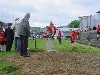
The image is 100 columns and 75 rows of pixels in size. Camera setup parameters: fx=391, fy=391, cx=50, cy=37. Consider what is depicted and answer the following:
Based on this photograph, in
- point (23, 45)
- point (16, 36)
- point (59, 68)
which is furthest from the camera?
point (16, 36)

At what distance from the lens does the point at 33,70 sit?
13039mm

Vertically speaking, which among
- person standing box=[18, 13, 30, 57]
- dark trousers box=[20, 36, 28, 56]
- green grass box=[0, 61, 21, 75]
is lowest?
green grass box=[0, 61, 21, 75]

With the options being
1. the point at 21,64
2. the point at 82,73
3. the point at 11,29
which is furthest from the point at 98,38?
the point at 82,73

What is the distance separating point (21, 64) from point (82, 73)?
11.4 ft

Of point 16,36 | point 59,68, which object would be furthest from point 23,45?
point 59,68

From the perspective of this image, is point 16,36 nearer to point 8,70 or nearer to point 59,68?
point 8,70

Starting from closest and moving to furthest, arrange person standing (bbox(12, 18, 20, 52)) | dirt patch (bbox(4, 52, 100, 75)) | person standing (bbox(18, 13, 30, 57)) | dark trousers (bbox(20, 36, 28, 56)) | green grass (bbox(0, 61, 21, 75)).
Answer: dirt patch (bbox(4, 52, 100, 75)), green grass (bbox(0, 61, 21, 75)), dark trousers (bbox(20, 36, 28, 56)), person standing (bbox(18, 13, 30, 57)), person standing (bbox(12, 18, 20, 52))

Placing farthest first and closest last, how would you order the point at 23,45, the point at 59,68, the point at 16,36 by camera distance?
the point at 16,36 → the point at 23,45 → the point at 59,68

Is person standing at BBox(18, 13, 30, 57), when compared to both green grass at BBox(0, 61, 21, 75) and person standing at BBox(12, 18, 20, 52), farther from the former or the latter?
green grass at BBox(0, 61, 21, 75)

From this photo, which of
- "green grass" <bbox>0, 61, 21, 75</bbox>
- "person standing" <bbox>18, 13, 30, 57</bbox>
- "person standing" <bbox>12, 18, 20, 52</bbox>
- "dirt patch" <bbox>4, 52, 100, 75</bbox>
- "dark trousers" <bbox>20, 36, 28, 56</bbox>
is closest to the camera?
"dirt patch" <bbox>4, 52, 100, 75</bbox>

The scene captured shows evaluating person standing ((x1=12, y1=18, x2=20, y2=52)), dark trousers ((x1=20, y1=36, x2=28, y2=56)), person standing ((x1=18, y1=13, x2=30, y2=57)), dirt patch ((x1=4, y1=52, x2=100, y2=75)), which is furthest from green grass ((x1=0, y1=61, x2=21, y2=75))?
person standing ((x1=12, y1=18, x2=20, y2=52))

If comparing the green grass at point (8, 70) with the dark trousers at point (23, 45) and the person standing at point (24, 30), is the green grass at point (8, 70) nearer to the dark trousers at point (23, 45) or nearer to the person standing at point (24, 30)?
the dark trousers at point (23, 45)

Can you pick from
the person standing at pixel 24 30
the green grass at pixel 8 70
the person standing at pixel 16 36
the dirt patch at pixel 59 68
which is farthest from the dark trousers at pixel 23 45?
the green grass at pixel 8 70

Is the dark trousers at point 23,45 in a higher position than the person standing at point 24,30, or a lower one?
lower
